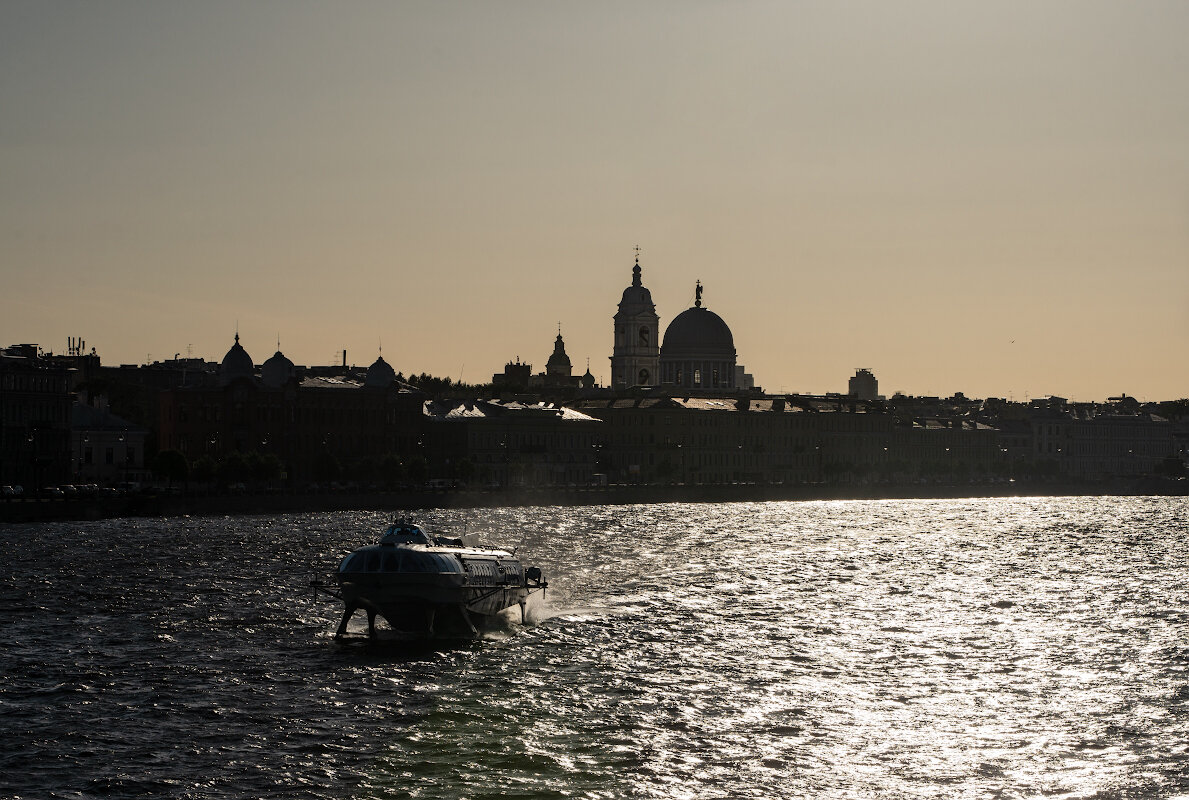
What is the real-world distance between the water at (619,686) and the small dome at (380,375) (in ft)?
264

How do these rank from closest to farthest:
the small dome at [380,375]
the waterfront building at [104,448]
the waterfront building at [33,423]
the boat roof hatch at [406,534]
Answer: the boat roof hatch at [406,534] < the waterfront building at [33,423] < the waterfront building at [104,448] < the small dome at [380,375]

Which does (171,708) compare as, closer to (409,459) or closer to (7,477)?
(7,477)

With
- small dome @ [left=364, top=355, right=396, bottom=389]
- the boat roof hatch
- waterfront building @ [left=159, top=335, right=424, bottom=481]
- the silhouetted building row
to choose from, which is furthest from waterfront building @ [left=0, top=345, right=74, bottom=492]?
the boat roof hatch

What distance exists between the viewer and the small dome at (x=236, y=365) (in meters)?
158

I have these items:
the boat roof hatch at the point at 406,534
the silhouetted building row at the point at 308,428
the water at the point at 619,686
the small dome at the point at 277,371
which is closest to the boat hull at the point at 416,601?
the water at the point at 619,686

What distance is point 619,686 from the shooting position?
4553 cm

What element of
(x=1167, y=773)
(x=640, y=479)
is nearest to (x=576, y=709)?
(x=1167, y=773)

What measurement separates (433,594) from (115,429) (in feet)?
320

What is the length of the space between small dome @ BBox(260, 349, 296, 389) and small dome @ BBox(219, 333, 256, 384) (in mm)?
1354

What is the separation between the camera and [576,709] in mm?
42219

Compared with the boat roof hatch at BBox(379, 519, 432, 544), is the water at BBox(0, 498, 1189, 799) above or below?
below

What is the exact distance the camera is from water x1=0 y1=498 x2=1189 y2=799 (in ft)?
114

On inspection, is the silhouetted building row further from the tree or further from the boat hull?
Result: the boat hull

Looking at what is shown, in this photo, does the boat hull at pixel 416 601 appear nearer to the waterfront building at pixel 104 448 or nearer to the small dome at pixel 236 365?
the waterfront building at pixel 104 448
